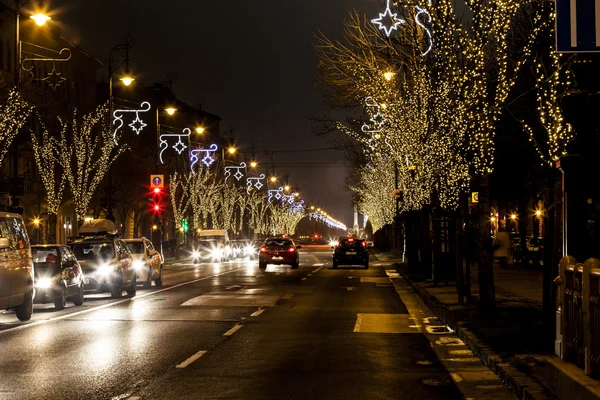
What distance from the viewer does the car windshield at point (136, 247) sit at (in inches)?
1258

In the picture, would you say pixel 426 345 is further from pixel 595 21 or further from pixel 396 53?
pixel 396 53

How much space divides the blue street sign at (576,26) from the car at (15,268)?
12.1 meters

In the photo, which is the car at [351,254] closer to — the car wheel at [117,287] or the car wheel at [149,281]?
the car wheel at [149,281]

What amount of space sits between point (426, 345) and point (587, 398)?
7.75 metres

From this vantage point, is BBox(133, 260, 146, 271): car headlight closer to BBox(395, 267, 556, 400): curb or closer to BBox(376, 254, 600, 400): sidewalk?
BBox(376, 254, 600, 400): sidewalk

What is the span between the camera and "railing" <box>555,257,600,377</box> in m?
8.94

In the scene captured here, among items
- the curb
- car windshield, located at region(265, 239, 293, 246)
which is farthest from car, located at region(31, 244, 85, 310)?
car windshield, located at region(265, 239, 293, 246)

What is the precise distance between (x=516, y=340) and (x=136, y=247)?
1982cm

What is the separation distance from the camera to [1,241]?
17.8 meters

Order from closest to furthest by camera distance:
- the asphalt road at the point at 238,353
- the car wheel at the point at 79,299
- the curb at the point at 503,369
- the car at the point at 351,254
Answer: the curb at the point at 503,369 < the asphalt road at the point at 238,353 < the car wheel at the point at 79,299 < the car at the point at 351,254

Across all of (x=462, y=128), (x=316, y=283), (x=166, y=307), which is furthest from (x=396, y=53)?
(x=166, y=307)

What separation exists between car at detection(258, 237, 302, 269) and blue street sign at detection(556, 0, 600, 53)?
4103 cm

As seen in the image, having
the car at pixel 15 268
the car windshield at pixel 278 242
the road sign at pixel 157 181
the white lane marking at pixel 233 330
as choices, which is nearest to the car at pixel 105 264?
the car at pixel 15 268

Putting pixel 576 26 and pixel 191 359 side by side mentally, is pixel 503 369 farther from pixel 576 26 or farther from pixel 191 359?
pixel 576 26
